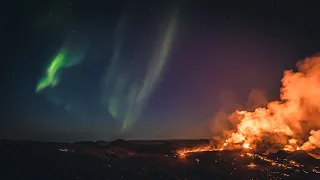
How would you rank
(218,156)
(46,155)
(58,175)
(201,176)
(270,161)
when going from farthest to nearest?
(218,156), (270,161), (46,155), (201,176), (58,175)

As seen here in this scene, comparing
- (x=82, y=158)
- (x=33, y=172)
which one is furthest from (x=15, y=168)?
(x=82, y=158)

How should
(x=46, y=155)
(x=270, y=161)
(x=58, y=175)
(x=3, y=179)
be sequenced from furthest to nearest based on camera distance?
(x=270, y=161), (x=46, y=155), (x=58, y=175), (x=3, y=179)

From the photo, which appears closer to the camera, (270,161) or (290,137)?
(270,161)

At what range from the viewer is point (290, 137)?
66.7 metres

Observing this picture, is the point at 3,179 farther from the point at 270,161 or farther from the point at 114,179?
the point at 270,161

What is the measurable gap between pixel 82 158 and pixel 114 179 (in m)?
11.7

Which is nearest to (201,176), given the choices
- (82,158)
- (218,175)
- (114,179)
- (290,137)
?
(218,175)

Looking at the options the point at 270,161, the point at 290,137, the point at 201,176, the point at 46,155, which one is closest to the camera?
the point at 201,176

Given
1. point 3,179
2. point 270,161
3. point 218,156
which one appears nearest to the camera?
point 3,179

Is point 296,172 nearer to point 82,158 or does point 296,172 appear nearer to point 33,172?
point 82,158

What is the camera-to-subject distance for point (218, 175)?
1788 inches

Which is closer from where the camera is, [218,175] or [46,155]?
[218,175]

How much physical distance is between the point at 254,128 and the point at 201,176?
28110mm

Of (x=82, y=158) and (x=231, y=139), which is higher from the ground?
(x=231, y=139)
